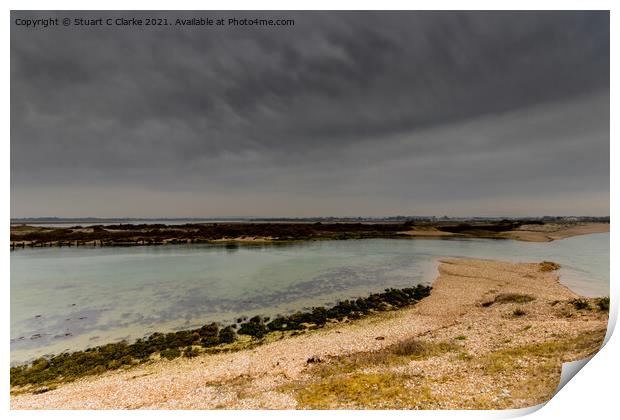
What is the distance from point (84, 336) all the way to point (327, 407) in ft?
33.3

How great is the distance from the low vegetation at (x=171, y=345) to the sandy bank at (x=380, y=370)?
0.77 metres

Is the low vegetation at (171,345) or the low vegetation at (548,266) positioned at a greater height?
the low vegetation at (548,266)

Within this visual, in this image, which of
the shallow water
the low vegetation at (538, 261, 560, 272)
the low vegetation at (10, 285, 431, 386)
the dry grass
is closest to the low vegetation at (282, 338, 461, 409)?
the dry grass

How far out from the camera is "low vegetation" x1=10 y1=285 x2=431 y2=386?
777 centimetres

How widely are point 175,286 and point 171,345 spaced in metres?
7.74

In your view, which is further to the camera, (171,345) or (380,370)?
(171,345)

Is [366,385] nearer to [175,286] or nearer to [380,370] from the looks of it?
[380,370]

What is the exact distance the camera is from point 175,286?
16.2 metres

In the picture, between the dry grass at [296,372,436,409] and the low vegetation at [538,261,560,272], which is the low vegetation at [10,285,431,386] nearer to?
the dry grass at [296,372,436,409]

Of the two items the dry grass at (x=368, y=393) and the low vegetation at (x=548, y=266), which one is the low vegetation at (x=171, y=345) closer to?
the dry grass at (x=368, y=393)

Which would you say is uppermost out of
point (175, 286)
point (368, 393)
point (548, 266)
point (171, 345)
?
point (368, 393)

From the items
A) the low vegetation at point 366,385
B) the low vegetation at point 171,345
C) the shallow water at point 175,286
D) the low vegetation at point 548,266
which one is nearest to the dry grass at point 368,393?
the low vegetation at point 366,385

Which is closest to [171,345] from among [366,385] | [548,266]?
[366,385]

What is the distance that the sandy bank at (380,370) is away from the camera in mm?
5305
